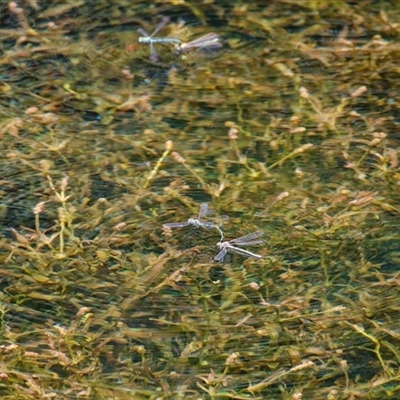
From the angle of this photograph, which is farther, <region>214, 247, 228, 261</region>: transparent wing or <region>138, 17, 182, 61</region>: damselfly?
<region>138, 17, 182, 61</region>: damselfly

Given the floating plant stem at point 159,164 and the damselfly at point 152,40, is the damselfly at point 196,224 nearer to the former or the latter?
the floating plant stem at point 159,164

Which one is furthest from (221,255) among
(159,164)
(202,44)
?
(202,44)

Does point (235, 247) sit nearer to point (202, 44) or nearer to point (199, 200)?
point (199, 200)

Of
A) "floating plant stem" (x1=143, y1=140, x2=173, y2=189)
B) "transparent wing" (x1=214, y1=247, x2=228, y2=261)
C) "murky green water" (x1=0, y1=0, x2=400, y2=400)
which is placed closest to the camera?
"murky green water" (x1=0, y1=0, x2=400, y2=400)

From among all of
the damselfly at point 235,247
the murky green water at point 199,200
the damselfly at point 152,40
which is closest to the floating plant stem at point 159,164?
the murky green water at point 199,200

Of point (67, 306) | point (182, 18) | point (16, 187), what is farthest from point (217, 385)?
point (182, 18)

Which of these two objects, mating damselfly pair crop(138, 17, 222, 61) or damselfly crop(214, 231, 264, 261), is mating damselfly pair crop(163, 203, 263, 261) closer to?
damselfly crop(214, 231, 264, 261)

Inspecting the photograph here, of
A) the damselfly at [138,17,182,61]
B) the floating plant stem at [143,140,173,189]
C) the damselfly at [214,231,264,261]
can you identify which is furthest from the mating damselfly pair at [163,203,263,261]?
the damselfly at [138,17,182,61]
